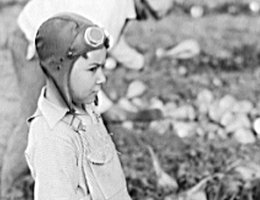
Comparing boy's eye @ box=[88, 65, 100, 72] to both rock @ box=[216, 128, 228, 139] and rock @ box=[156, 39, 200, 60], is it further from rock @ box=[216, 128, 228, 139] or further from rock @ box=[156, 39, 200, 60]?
rock @ box=[156, 39, 200, 60]

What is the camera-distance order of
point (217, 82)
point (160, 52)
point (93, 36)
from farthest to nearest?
point (160, 52) < point (217, 82) < point (93, 36)

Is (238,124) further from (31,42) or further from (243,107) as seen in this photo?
(31,42)

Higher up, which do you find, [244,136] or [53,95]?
[53,95]

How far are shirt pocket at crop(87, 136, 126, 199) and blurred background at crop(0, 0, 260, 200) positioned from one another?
2.32 ft

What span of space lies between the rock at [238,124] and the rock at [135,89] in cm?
34

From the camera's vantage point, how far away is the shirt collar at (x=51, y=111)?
44.6 inches

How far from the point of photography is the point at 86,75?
113cm

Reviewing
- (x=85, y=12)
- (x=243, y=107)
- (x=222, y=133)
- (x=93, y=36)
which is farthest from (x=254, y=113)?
(x=93, y=36)

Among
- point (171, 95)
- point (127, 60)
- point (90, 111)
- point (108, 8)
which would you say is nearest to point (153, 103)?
point (171, 95)

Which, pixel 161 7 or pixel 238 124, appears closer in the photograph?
pixel 238 124

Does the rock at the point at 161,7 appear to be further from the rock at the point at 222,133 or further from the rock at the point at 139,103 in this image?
the rock at the point at 222,133

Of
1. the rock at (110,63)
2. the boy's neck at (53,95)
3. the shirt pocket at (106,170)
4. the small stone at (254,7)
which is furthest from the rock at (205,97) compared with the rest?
the boy's neck at (53,95)

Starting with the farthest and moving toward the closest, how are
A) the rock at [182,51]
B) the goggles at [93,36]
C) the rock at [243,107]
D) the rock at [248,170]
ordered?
the rock at [182,51] → the rock at [243,107] → the rock at [248,170] → the goggles at [93,36]

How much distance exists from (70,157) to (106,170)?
0.11 meters
